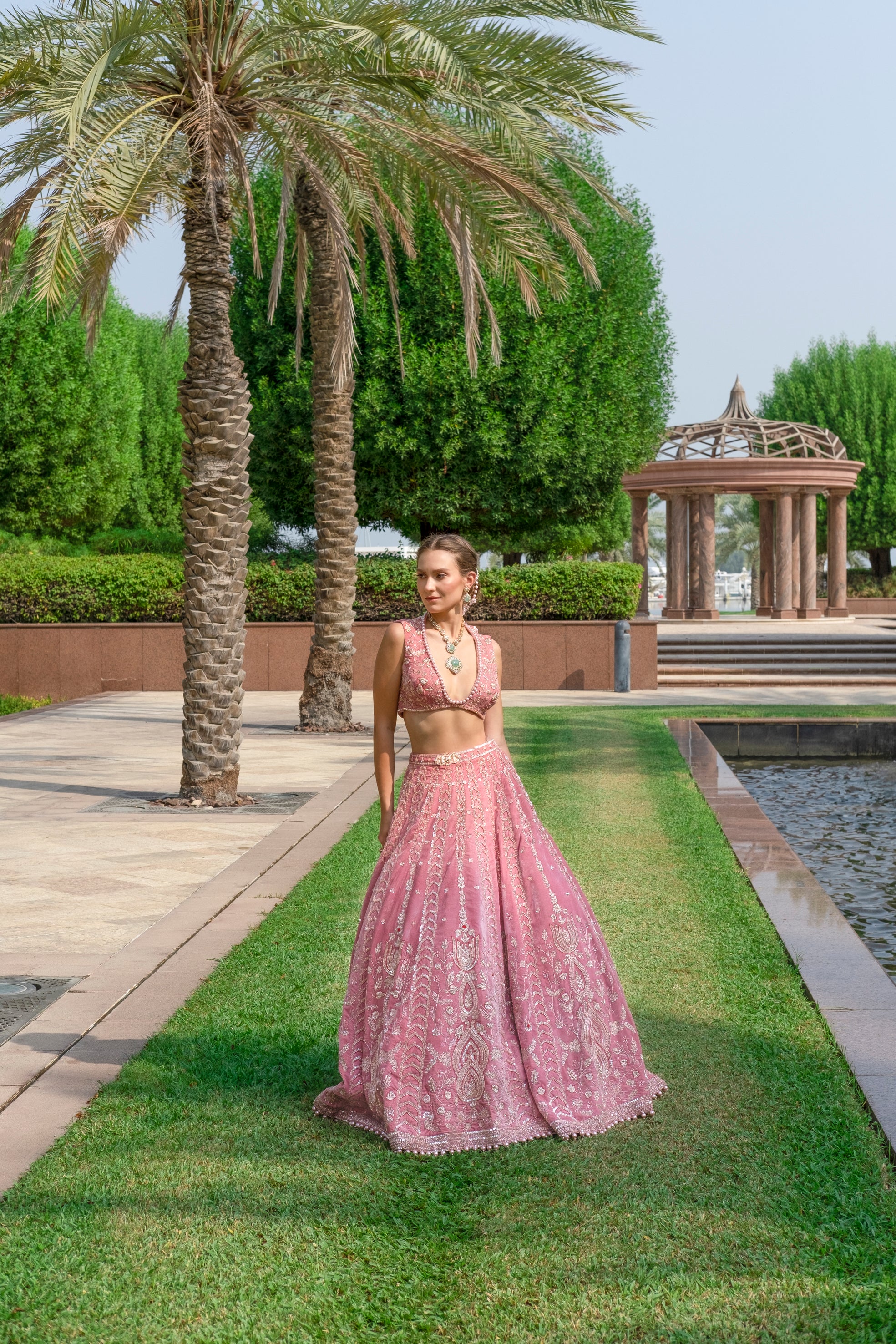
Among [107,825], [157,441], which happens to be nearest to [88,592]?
[107,825]

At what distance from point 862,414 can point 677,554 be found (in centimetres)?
1439

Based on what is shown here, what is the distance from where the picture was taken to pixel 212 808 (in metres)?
10.2

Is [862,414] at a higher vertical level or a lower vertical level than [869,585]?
higher

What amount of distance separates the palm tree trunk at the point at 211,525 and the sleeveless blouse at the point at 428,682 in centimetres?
643

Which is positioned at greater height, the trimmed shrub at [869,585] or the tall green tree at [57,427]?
the tall green tree at [57,427]

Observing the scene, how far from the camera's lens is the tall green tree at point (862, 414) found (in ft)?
152

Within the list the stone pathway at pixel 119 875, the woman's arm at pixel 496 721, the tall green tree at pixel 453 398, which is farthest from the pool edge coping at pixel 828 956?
the tall green tree at pixel 453 398

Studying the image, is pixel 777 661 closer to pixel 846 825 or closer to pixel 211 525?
pixel 846 825

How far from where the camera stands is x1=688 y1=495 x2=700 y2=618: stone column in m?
35.1

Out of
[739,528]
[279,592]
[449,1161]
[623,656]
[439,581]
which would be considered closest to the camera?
[449,1161]

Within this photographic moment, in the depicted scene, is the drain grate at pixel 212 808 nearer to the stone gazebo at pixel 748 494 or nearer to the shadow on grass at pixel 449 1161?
the shadow on grass at pixel 449 1161

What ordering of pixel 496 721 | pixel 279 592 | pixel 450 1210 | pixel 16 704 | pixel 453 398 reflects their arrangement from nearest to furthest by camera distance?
1. pixel 450 1210
2. pixel 496 721
3. pixel 16 704
4. pixel 279 592
5. pixel 453 398

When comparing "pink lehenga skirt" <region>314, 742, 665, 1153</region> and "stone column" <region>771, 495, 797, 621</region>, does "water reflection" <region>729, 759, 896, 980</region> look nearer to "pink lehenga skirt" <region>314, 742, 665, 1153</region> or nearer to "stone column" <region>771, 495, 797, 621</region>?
"pink lehenga skirt" <region>314, 742, 665, 1153</region>

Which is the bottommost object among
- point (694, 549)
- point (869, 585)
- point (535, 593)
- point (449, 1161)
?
point (449, 1161)
